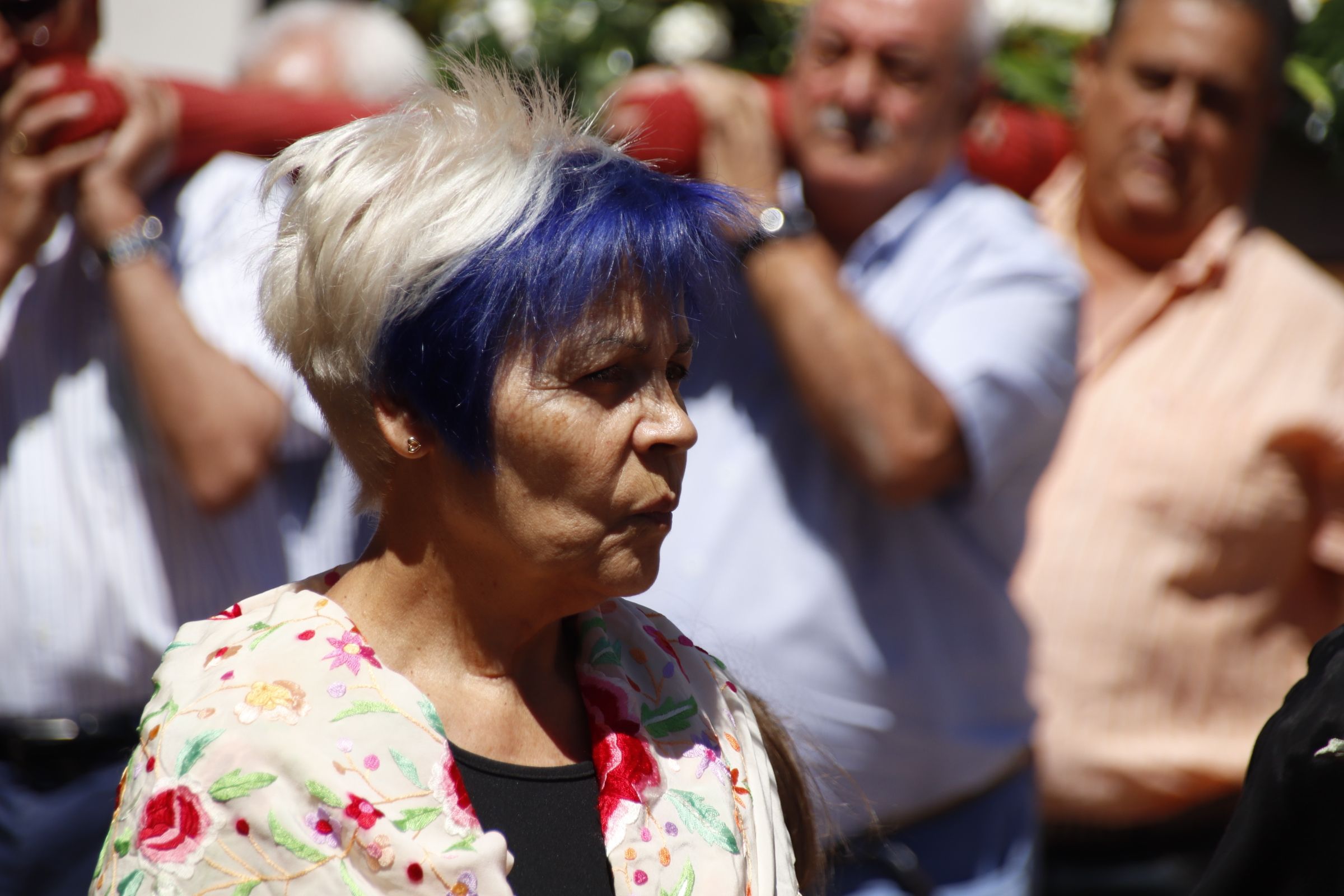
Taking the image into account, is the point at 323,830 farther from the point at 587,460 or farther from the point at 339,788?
the point at 587,460

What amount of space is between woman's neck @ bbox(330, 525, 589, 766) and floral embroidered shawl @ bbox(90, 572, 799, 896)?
5 centimetres

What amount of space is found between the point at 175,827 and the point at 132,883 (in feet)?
0.21

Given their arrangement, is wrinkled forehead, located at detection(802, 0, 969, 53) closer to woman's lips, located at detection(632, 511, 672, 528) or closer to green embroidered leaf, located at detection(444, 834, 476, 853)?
woman's lips, located at detection(632, 511, 672, 528)

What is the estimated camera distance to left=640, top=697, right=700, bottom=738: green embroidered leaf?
60.8 inches

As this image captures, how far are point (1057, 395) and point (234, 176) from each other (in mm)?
1618

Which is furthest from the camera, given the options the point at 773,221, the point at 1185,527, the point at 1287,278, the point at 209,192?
the point at 1287,278

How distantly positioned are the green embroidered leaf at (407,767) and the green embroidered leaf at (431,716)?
5 centimetres

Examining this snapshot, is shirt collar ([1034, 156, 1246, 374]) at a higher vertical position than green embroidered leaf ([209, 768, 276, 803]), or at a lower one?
lower

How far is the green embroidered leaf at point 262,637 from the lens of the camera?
1.40 meters

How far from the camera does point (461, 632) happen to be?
1.50m

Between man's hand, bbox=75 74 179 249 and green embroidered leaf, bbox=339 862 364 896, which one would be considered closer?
green embroidered leaf, bbox=339 862 364 896

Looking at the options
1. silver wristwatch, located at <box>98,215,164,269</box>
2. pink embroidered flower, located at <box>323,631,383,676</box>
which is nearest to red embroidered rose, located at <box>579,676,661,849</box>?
pink embroidered flower, located at <box>323,631,383,676</box>

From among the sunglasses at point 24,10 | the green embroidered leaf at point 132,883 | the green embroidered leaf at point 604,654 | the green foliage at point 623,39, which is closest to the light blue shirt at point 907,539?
the green embroidered leaf at point 604,654

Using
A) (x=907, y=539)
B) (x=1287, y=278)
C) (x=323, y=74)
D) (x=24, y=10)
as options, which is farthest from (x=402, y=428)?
(x=1287, y=278)
